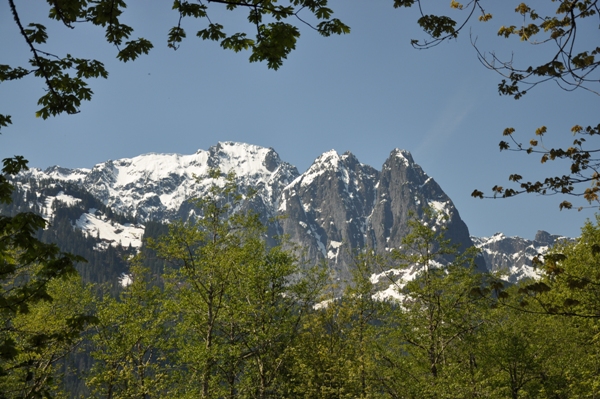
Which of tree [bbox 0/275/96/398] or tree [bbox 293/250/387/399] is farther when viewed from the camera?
tree [bbox 293/250/387/399]

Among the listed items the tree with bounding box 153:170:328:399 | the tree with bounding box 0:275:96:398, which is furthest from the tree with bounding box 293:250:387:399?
the tree with bounding box 0:275:96:398

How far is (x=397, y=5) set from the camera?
19.9 feet

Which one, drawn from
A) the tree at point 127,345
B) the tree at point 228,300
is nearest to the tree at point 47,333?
the tree at point 127,345

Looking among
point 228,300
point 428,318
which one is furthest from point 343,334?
point 228,300

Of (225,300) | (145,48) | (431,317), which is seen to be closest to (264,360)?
(225,300)

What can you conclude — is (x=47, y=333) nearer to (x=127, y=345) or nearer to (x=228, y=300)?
(x=127, y=345)

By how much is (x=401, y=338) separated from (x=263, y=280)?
673 cm

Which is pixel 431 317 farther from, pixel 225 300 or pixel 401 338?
pixel 225 300

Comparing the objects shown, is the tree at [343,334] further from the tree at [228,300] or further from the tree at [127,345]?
the tree at [127,345]

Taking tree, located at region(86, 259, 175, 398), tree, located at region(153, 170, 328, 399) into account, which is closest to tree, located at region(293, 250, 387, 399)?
tree, located at region(153, 170, 328, 399)

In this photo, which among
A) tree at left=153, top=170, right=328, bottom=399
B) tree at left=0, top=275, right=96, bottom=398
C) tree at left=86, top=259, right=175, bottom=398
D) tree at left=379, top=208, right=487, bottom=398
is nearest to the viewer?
tree at left=0, top=275, right=96, bottom=398

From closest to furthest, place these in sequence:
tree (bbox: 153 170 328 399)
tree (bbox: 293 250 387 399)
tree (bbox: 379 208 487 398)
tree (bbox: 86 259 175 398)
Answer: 1. tree (bbox: 153 170 328 399)
2. tree (bbox: 86 259 175 398)
3. tree (bbox: 379 208 487 398)
4. tree (bbox: 293 250 387 399)

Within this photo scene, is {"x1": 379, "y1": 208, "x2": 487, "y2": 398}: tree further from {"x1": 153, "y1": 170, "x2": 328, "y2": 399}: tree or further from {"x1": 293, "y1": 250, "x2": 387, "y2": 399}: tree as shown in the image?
{"x1": 153, "y1": 170, "x2": 328, "y2": 399}: tree

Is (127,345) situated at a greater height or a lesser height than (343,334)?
lesser
